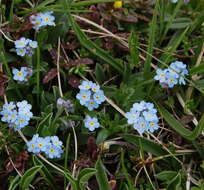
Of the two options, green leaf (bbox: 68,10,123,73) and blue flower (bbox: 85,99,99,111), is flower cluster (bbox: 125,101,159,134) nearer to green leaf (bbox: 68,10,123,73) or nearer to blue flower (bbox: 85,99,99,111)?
blue flower (bbox: 85,99,99,111)

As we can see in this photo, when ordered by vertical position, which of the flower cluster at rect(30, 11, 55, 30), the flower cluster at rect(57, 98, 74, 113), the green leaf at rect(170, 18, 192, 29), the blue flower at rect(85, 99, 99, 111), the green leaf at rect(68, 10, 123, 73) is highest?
the flower cluster at rect(30, 11, 55, 30)

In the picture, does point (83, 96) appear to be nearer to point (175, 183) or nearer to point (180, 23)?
point (175, 183)

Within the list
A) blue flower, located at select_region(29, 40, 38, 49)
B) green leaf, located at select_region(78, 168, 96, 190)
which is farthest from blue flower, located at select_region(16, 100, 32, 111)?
green leaf, located at select_region(78, 168, 96, 190)

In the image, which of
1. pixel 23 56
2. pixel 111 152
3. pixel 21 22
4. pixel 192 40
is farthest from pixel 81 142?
pixel 192 40

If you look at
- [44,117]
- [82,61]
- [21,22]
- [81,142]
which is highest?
[21,22]

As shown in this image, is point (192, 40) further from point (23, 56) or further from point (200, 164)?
point (23, 56)

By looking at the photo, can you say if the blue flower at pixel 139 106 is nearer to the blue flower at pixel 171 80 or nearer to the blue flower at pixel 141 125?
the blue flower at pixel 141 125

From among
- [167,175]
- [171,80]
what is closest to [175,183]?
[167,175]
